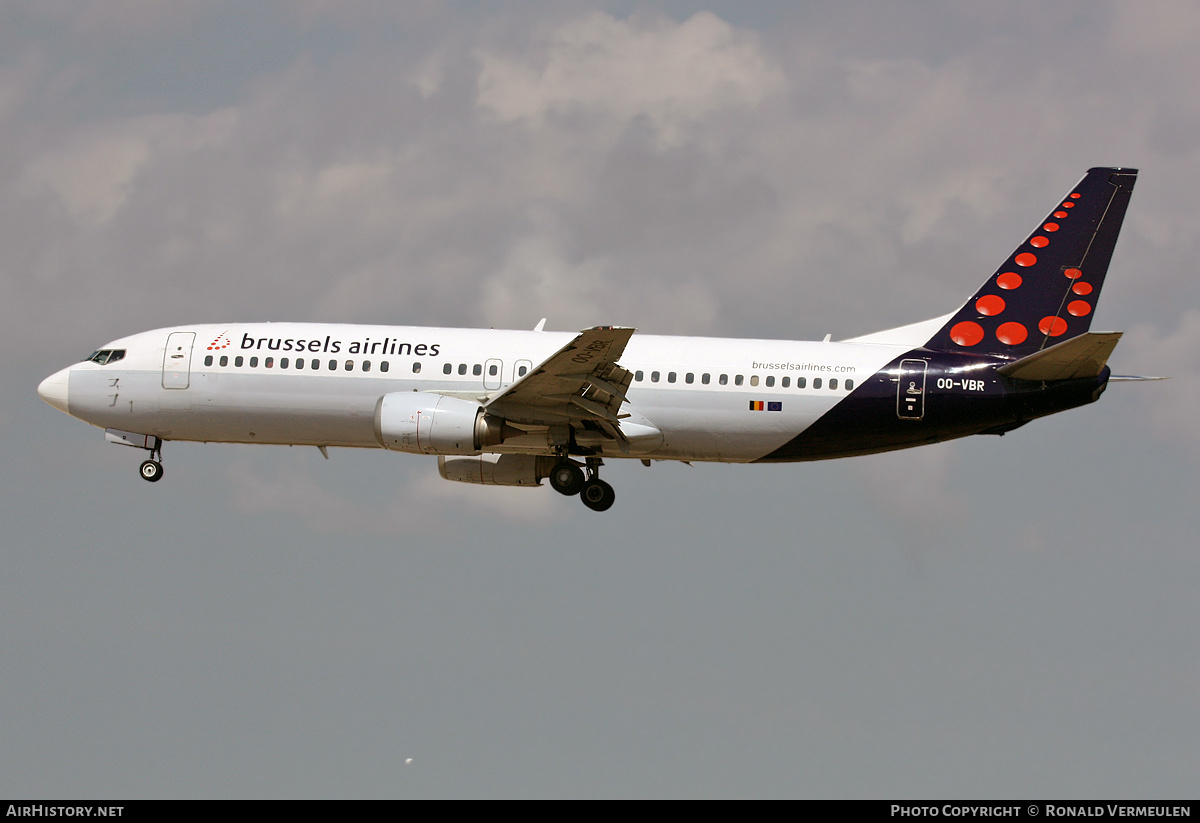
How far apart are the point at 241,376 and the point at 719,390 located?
523 inches

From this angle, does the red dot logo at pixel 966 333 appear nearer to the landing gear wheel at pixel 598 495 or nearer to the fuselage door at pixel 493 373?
the landing gear wheel at pixel 598 495

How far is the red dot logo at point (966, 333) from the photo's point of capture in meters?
39.8

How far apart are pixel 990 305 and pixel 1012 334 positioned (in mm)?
1068

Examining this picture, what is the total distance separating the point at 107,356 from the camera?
135 ft

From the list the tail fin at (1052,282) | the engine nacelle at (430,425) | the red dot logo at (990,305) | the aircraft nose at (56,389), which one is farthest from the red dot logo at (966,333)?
the aircraft nose at (56,389)

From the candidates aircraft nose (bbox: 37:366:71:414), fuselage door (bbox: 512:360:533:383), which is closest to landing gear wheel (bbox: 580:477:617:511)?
fuselage door (bbox: 512:360:533:383)

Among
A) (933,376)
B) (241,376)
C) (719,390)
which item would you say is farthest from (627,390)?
(241,376)

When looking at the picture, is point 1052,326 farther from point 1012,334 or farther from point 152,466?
point 152,466

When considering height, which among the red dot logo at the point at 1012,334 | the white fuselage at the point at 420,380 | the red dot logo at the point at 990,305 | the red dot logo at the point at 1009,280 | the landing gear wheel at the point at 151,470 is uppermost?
the red dot logo at the point at 1009,280

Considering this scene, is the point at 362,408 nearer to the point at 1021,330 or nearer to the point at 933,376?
the point at 933,376

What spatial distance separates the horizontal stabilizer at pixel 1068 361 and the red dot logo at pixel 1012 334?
77.4 inches
